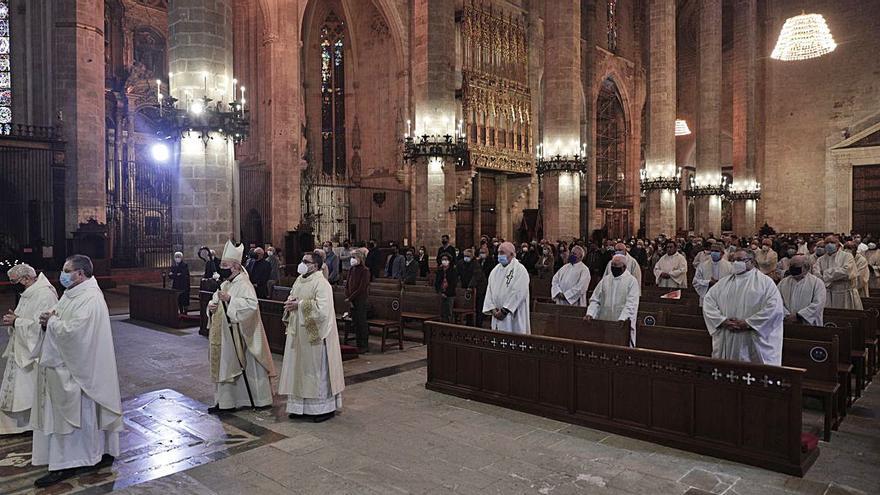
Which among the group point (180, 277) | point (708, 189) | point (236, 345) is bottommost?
point (236, 345)

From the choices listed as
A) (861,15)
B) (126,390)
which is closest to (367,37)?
(126,390)

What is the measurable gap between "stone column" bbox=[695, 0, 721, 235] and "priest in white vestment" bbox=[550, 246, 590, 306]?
69.0 feet

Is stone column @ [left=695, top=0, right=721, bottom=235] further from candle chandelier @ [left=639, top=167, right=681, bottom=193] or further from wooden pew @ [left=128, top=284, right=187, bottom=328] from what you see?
wooden pew @ [left=128, top=284, right=187, bottom=328]

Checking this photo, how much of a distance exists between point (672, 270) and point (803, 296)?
16.9ft

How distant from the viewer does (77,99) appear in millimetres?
19047

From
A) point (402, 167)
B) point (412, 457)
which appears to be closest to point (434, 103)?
point (402, 167)

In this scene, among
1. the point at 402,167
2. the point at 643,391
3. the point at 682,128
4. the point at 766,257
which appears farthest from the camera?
the point at 682,128

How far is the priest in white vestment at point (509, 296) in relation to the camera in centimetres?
751

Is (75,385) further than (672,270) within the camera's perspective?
No

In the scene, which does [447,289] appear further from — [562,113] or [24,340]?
[562,113]

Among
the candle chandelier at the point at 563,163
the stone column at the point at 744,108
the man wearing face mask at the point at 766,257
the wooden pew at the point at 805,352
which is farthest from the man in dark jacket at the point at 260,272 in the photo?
the stone column at the point at 744,108

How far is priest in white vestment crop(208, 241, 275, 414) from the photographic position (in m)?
6.55

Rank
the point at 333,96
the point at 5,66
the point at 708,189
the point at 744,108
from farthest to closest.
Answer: the point at 744,108 → the point at 708,189 → the point at 333,96 → the point at 5,66

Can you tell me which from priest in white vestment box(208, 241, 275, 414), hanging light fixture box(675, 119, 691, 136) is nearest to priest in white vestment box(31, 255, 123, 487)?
priest in white vestment box(208, 241, 275, 414)
